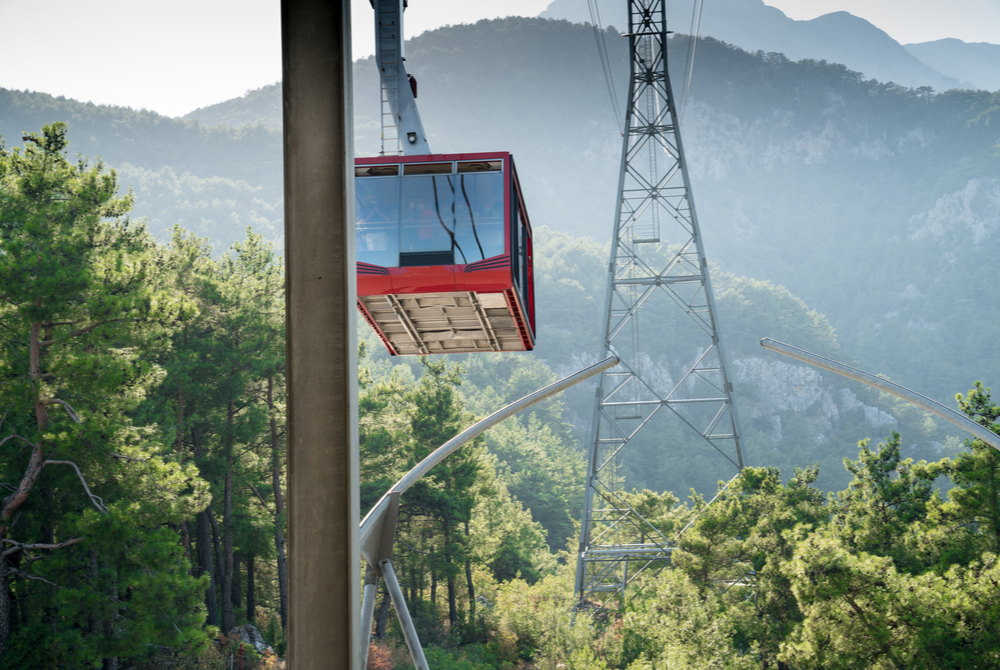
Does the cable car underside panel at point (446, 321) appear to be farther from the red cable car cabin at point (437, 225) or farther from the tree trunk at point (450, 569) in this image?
the tree trunk at point (450, 569)

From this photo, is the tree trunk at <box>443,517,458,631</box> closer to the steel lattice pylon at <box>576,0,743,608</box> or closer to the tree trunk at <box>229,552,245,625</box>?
the steel lattice pylon at <box>576,0,743,608</box>

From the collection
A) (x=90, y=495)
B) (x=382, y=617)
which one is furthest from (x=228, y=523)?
(x=90, y=495)

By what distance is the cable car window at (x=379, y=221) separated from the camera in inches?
652

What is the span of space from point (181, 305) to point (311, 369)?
2185 cm

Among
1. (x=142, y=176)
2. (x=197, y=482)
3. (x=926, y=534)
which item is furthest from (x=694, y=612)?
(x=142, y=176)

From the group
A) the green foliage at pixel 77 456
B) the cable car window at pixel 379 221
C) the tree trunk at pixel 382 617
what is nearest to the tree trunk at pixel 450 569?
the tree trunk at pixel 382 617

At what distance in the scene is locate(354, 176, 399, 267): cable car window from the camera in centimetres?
1656

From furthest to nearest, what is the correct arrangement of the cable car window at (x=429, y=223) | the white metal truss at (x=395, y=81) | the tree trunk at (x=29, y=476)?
the tree trunk at (x=29, y=476), the white metal truss at (x=395, y=81), the cable car window at (x=429, y=223)

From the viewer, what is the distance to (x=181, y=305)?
2817cm

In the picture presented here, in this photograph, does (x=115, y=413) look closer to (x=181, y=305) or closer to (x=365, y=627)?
(x=181, y=305)

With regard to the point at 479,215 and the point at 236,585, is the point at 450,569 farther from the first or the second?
the point at 479,215

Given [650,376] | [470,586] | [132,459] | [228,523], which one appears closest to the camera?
[132,459]

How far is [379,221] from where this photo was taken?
16.6 m

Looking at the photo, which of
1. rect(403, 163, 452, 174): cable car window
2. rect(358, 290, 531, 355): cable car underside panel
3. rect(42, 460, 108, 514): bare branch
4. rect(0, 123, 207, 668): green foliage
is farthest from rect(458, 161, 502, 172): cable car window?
rect(42, 460, 108, 514): bare branch
